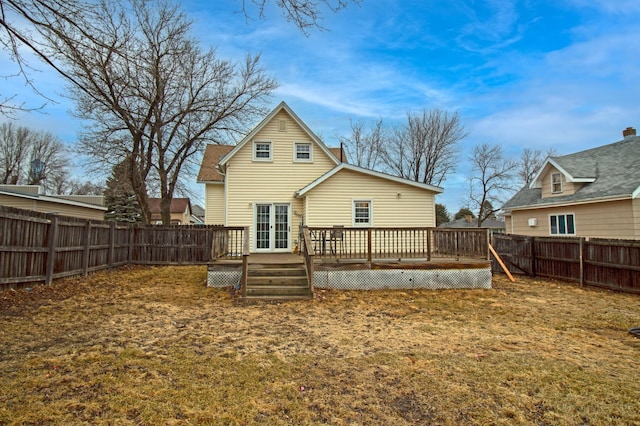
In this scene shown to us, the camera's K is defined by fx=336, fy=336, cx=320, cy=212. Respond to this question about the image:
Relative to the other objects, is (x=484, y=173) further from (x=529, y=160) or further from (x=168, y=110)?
(x=168, y=110)

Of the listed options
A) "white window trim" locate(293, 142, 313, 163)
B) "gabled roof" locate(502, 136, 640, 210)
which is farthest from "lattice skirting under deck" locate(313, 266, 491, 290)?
"gabled roof" locate(502, 136, 640, 210)

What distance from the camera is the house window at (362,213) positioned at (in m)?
13.3

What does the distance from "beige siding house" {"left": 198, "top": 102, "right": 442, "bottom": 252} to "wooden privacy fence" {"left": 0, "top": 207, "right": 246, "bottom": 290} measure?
7.97 feet

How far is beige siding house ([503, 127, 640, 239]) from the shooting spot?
41.1 ft

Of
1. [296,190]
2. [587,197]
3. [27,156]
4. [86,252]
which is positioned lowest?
[86,252]

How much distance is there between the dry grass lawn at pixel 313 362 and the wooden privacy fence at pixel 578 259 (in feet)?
5.92

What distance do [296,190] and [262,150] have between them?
2.29m

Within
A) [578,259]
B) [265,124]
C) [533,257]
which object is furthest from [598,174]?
[265,124]

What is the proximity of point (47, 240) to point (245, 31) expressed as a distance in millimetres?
7760

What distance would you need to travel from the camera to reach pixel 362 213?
13.4 m

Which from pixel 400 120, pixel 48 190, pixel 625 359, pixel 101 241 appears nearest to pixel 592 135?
pixel 400 120

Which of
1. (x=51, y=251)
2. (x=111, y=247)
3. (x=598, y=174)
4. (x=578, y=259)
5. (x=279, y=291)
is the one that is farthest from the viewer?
(x=598, y=174)

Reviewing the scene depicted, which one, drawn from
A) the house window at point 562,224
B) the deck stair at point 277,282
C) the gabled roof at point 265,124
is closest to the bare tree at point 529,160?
the house window at point 562,224

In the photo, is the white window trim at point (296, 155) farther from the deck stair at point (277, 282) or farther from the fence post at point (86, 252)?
the fence post at point (86, 252)
